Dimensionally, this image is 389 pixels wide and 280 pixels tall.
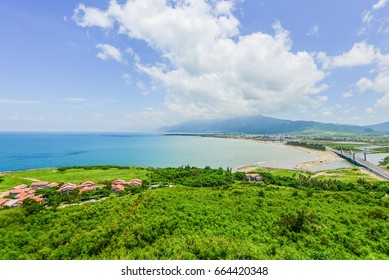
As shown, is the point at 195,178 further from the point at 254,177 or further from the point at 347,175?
the point at 347,175

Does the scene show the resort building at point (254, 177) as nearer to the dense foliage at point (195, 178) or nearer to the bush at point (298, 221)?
the dense foliage at point (195, 178)

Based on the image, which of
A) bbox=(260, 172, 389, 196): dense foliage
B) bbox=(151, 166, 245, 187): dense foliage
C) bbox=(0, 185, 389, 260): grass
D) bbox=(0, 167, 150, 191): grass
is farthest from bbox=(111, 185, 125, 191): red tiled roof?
bbox=(260, 172, 389, 196): dense foliage

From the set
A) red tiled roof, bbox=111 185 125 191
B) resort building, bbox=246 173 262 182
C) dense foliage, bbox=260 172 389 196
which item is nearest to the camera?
red tiled roof, bbox=111 185 125 191

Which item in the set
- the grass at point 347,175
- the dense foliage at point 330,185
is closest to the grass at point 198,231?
the dense foliage at point 330,185

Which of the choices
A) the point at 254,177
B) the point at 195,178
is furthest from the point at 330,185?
the point at 195,178

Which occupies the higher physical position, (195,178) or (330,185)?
(195,178)

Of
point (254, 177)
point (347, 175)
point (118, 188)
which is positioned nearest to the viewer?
point (118, 188)

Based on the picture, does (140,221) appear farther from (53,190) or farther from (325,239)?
(53,190)

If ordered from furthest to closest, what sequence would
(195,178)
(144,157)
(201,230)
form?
(144,157), (195,178), (201,230)

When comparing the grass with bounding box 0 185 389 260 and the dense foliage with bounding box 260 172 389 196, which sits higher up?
the grass with bounding box 0 185 389 260

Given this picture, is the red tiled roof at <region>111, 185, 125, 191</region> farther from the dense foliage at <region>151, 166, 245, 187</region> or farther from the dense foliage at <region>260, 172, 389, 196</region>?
the dense foliage at <region>260, 172, 389, 196</region>

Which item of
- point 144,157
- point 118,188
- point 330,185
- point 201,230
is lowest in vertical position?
point 144,157
